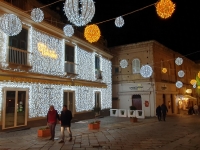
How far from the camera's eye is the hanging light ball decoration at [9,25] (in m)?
9.58

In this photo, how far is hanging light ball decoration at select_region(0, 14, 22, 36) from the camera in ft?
31.4

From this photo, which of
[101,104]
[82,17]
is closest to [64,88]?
[101,104]

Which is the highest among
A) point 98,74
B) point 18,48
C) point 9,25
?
point 9,25

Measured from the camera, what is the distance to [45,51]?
14.7m

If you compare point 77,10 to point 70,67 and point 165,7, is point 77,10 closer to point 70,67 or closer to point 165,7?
point 165,7

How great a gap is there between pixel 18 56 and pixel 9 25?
329 cm

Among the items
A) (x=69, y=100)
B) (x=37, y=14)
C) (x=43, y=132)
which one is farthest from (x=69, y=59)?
(x=43, y=132)

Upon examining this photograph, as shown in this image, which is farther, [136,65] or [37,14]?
[136,65]

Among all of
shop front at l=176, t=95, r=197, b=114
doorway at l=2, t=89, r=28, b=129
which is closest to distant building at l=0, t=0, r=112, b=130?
doorway at l=2, t=89, r=28, b=129

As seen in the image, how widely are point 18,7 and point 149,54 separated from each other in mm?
14851

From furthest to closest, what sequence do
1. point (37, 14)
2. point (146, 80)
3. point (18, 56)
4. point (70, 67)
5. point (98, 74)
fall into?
point (146, 80)
point (98, 74)
point (70, 67)
point (18, 56)
point (37, 14)

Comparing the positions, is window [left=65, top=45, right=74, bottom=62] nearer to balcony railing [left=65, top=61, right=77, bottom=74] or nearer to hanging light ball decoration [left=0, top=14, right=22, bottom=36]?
balcony railing [left=65, top=61, right=77, bottom=74]

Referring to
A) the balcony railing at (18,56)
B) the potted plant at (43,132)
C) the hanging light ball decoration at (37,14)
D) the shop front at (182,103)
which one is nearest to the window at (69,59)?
the balcony railing at (18,56)

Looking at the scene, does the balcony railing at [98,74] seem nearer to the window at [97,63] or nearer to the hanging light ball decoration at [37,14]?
the window at [97,63]
